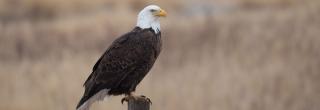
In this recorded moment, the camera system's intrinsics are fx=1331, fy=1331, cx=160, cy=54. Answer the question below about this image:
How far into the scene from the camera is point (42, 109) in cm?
1049

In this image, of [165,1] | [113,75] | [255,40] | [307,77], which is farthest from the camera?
[165,1]

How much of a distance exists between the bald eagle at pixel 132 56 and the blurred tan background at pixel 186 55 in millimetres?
2031

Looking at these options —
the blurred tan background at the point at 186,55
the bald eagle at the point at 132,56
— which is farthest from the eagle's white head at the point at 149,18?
the blurred tan background at the point at 186,55

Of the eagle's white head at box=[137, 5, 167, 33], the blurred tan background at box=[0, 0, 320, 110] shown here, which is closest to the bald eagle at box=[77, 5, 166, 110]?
the eagle's white head at box=[137, 5, 167, 33]

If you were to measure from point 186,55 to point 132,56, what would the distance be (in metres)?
3.40

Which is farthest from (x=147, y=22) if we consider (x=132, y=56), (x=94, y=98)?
(x=94, y=98)

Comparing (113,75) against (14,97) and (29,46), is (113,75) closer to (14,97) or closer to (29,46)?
(14,97)

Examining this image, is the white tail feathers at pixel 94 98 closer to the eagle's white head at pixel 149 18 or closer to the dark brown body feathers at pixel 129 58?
the dark brown body feathers at pixel 129 58

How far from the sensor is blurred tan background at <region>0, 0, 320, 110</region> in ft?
35.3

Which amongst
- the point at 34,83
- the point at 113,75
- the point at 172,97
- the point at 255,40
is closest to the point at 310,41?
the point at 255,40

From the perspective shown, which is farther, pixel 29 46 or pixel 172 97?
pixel 29 46

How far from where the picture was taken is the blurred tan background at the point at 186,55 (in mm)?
10750

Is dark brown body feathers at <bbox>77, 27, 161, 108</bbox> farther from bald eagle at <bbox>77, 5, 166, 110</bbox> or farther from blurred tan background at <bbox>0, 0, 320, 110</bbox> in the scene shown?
blurred tan background at <bbox>0, 0, 320, 110</bbox>

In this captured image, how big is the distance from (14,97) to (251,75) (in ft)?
6.51
